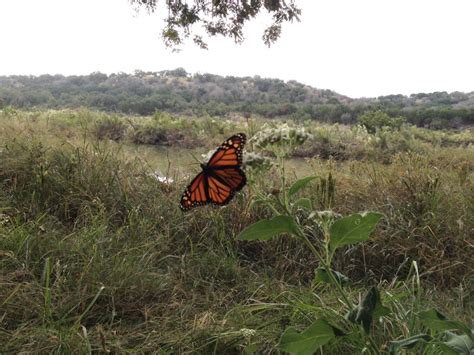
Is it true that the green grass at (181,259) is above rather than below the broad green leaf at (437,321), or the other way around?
below

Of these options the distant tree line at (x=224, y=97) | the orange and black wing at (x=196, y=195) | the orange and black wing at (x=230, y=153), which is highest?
the distant tree line at (x=224, y=97)

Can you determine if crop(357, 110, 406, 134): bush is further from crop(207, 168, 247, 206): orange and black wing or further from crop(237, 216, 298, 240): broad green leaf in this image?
crop(237, 216, 298, 240): broad green leaf

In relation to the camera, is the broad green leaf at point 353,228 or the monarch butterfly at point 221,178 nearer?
the broad green leaf at point 353,228

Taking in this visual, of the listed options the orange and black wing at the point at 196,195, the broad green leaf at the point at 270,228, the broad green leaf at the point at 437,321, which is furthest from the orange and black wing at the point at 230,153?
the broad green leaf at the point at 437,321

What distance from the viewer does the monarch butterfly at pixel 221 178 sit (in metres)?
1.38

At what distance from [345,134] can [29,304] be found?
8659 millimetres

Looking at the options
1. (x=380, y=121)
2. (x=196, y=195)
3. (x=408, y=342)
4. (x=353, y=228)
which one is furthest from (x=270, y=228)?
(x=380, y=121)

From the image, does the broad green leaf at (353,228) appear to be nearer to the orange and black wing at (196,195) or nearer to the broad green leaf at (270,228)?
the broad green leaf at (270,228)

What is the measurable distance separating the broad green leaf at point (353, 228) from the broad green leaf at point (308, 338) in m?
0.18

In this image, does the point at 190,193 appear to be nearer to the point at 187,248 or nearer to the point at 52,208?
the point at 187,248

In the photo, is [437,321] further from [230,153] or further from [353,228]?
[230,153]

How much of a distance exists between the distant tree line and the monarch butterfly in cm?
1728

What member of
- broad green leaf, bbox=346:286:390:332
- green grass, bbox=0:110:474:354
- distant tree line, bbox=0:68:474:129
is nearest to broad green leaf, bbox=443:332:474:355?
broad green leaf, bbox=346:286:390:332

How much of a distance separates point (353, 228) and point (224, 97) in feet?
97.9
